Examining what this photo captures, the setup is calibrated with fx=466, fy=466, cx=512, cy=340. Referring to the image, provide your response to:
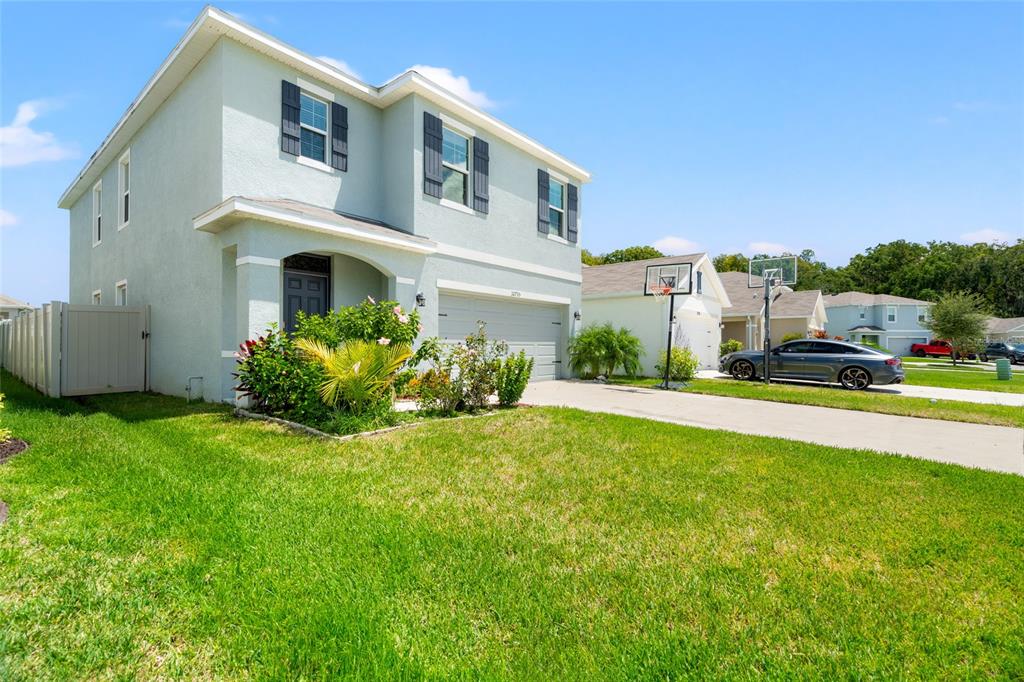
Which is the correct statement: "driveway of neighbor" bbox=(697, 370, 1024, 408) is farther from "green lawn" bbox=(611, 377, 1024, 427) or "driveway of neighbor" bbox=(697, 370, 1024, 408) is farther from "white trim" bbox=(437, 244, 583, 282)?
"white trim" bbox=(437, 244, 583, 282)

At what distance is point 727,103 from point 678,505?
36.3 feet

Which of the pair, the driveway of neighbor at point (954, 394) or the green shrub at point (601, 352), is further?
the green shrub at point (601, 352)

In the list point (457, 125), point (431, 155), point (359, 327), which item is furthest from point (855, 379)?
point (359, 327)

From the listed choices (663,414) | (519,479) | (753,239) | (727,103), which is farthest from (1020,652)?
(753,239)

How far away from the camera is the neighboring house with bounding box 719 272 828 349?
2747cm

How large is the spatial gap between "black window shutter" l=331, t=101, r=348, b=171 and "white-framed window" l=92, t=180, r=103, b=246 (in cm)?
1033

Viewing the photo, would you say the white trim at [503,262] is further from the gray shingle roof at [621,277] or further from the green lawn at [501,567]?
the green lawn at [501,567]

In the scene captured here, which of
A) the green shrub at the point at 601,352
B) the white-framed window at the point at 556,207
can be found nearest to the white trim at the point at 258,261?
the white-framed window at the point at 556,207

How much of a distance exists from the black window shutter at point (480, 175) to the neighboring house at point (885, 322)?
148 feet

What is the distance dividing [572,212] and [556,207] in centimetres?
74

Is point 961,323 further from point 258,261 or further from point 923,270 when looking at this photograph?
point 923,270

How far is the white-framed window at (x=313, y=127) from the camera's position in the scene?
10.1 m

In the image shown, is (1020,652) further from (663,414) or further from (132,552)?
(663,414)

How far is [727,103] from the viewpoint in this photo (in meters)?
11.5
